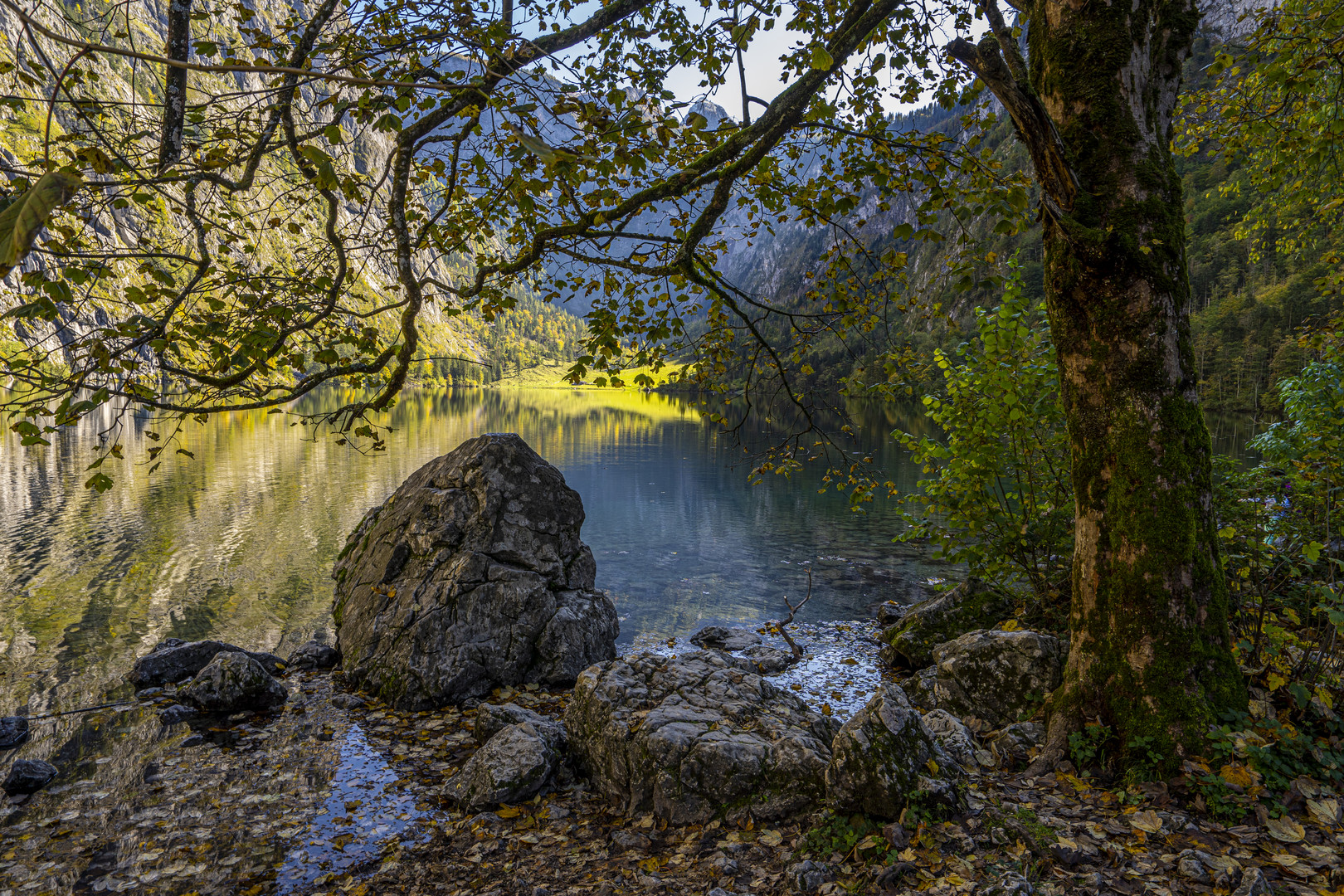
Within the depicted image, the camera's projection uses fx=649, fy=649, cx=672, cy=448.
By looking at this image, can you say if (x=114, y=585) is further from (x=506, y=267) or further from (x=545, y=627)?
(x=506, y=267)

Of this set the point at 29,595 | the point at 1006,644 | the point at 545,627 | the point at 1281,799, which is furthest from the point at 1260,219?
the point at 29,595

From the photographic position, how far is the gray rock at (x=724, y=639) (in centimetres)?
1446

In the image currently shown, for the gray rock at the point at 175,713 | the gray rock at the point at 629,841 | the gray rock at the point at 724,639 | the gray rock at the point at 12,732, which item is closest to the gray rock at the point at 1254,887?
the gray rock at the point at 629,841

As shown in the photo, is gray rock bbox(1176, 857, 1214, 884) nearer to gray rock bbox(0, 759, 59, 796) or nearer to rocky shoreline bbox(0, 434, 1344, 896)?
rocky shoreline bbox(0, 434, 1344, 896)

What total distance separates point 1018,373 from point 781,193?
4.72 meters

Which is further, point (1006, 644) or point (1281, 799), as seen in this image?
point (1006, 644)

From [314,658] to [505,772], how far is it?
23.4ft

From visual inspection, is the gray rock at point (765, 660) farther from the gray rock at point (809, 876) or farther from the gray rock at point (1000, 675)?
the gray rock at point (809, 876)

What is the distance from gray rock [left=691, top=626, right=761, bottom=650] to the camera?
14.5 metres

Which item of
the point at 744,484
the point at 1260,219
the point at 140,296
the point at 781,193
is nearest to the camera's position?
the point at 140,296

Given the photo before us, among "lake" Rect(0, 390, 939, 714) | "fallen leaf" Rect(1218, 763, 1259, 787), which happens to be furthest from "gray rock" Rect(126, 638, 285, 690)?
"fallen leaf" Rect(1218, 763, 1259, 787)

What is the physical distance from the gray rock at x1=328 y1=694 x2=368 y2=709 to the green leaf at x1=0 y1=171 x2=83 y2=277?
34.6 ft

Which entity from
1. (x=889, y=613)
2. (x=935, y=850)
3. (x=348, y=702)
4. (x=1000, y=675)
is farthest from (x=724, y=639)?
(x=935, y=850)

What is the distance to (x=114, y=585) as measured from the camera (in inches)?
719
